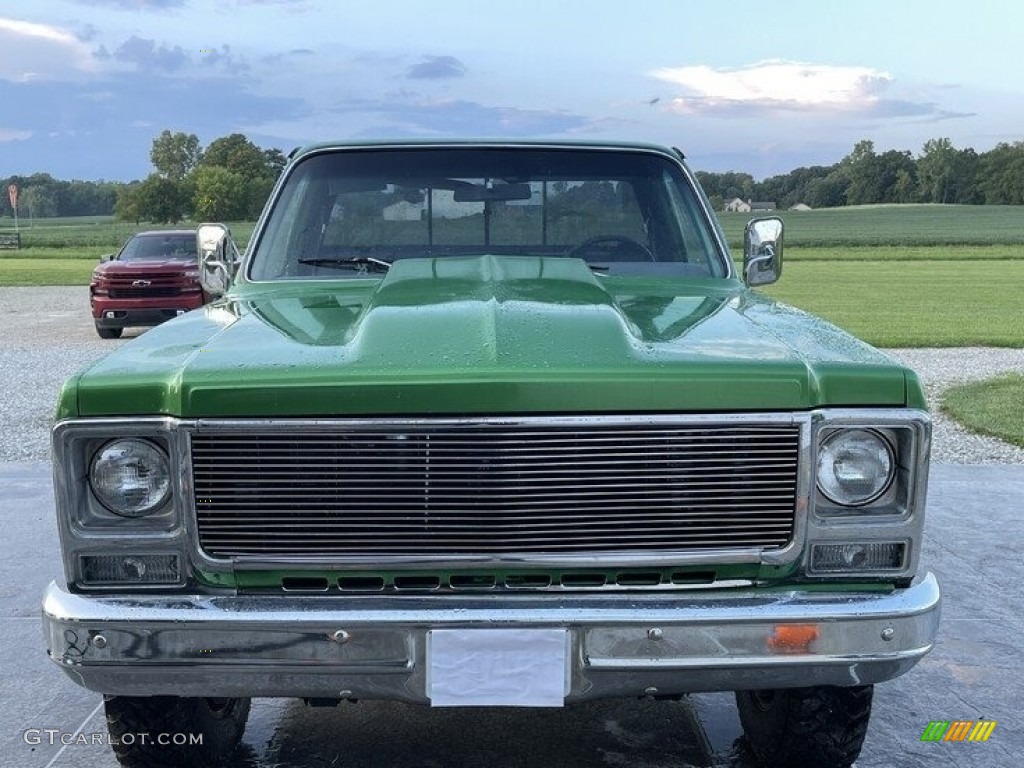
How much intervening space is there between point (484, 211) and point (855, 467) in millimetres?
1972

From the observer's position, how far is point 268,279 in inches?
155

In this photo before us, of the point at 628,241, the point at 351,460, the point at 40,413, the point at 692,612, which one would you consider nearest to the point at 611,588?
the point at 692,612

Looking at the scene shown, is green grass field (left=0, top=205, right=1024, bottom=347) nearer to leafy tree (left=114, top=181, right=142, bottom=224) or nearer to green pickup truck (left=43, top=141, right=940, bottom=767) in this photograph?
green pickup truck (left=43, top=141, right=940, bottom=767)

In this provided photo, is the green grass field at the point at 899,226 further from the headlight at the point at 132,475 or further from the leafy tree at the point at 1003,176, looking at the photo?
the headlight at the point at 132,475

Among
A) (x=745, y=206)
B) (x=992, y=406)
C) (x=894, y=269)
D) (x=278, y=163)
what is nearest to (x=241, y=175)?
(x=745, y=206)

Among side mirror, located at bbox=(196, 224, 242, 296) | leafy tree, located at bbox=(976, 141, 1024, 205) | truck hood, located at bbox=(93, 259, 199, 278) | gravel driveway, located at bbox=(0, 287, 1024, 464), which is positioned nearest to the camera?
side mirror, located at bbox=(196, 224, 242, 296)

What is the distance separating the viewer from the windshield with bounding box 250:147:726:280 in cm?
405

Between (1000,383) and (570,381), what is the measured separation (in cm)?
1003

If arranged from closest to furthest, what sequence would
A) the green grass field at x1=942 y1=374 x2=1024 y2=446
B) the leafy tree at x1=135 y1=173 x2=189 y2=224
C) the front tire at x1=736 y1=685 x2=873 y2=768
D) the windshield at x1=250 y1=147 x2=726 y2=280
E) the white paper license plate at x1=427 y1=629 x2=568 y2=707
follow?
1. the white paper license plate at x1=427 y1=629 x2=568 y2=707
2. the front tire at x1=736 y1=685 x2=873 y2=768
3. the windshield at x1=250 y1=147 x2=726 y2=280
4. the green grass field at x1=942 y1=374 x2=1024 y2=446
5. the leafy tree at x1=135 y1=173 x2=189 y2=224

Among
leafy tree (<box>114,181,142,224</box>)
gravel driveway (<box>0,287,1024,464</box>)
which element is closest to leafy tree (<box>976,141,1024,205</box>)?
leafy tree (<box>114,181,142,224</box>)

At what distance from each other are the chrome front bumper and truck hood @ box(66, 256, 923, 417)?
43cm

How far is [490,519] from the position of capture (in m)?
2.46

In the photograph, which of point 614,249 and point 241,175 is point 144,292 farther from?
point 241,175

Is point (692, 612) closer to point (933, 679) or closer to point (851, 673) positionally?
point (851, 673)
